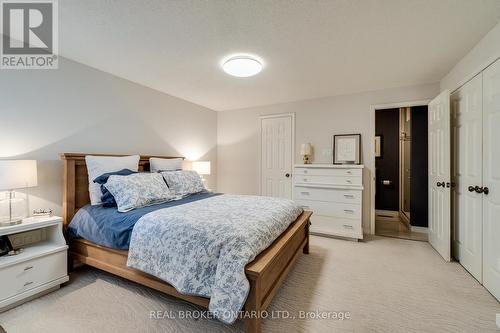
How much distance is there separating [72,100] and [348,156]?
13.1 ft

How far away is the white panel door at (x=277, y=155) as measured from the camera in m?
4.32

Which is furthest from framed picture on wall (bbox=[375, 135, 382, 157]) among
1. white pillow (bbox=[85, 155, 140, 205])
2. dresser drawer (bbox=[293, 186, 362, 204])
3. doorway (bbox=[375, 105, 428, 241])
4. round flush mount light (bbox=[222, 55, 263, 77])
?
white pillow (bbox=[85, 155, 140, 205])

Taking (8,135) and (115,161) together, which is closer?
(8,135)

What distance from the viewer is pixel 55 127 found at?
8.05ft

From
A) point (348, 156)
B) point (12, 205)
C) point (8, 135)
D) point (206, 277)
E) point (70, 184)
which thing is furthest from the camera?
point (348, 156)

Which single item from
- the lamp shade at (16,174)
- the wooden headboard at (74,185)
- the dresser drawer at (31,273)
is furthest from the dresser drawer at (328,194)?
the lamp shade at (16,174)

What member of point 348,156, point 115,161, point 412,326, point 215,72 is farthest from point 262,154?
point 412,326

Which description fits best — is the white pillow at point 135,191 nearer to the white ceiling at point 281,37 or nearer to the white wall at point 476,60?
the white ceiling at point 281,37

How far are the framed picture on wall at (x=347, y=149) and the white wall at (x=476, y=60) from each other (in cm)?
135

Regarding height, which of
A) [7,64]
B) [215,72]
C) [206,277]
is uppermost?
[215,72]

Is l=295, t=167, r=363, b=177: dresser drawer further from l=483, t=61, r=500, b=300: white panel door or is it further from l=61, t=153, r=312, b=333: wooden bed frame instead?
l=483, t=61, r=500, b=300: white panel door

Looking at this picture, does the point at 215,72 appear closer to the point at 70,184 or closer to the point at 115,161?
the point at 115,161

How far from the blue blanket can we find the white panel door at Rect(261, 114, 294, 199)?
2460 millimetres

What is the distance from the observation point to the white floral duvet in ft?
4.60
